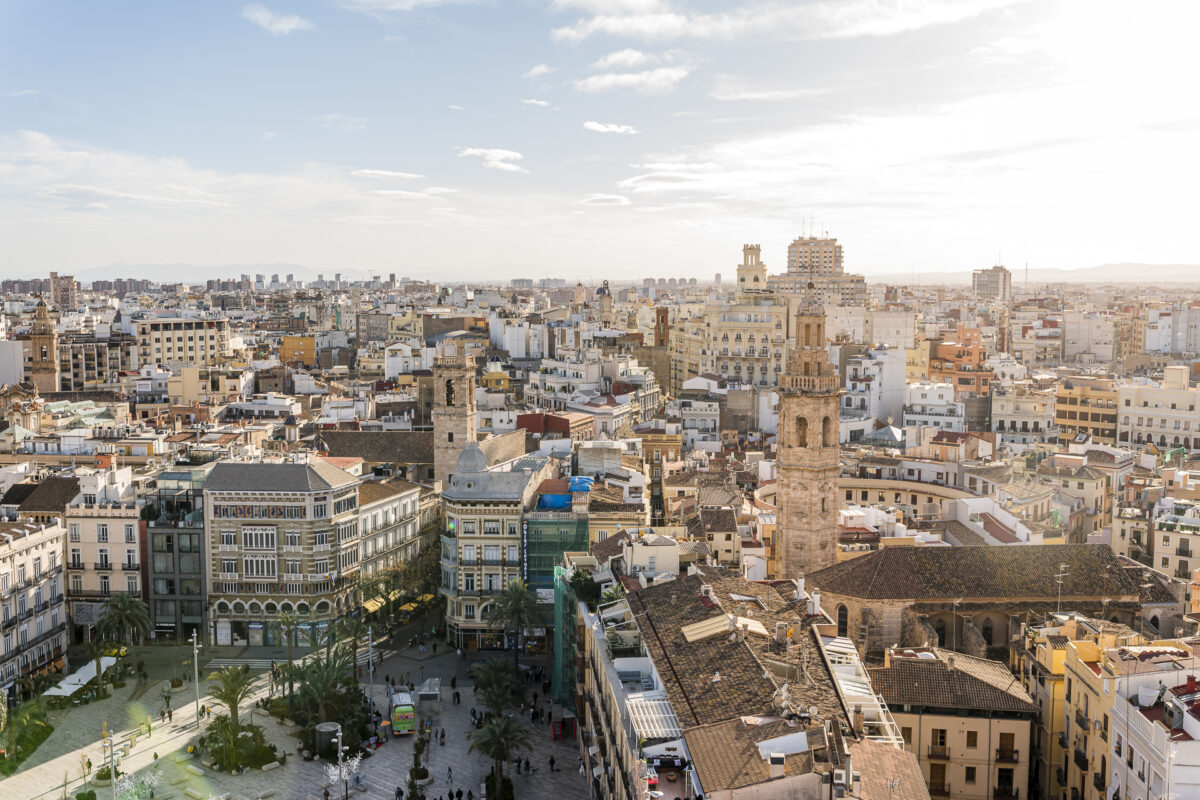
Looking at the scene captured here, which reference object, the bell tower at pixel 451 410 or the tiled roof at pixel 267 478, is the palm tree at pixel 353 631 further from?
the bell tower at pixel 451 410

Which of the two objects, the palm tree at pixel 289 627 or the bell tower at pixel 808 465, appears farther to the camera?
the bell tower at pixel 808 465

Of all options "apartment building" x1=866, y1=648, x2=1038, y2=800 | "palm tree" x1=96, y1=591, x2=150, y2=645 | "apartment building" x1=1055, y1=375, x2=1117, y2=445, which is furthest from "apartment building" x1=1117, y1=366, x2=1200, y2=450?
"palm tree" x1=96, y1=591, x2=150, y2=645

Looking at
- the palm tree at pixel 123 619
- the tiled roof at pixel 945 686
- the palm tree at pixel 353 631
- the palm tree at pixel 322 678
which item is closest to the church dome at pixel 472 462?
the palm tree at pixel 353 631

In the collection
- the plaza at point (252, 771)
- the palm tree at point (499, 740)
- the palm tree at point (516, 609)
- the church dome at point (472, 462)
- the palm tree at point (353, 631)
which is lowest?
the plaza at point (252, 771)

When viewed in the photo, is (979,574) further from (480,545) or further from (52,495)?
(52,495)

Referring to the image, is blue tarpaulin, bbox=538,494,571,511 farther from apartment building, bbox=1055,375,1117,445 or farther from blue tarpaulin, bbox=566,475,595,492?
apartment building, bbox=1055,375,1117,445

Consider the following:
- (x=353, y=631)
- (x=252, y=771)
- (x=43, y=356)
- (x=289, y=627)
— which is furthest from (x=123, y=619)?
(x=43, y=356)
